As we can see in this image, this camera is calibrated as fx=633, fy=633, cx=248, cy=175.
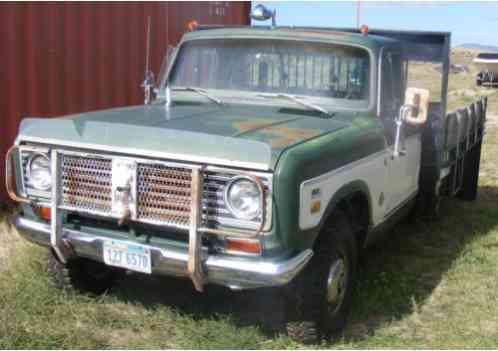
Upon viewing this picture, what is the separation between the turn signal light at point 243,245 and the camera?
3393 millimetres

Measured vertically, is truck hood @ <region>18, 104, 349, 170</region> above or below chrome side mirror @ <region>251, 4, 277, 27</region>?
below

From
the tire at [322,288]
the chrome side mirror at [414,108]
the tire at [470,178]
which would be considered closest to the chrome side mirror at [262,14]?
the chrome side mirror at [414,108]

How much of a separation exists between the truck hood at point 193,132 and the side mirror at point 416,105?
1.64ft

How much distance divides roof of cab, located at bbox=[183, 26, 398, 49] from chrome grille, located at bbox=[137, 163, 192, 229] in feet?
5.98

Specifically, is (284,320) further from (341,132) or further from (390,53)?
(390,53)

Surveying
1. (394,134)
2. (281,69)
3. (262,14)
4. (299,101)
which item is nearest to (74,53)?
(262,14)

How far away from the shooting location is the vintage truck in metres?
3.35

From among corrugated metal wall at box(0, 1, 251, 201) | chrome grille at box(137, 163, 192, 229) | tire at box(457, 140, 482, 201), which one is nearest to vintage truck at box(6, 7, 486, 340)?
chrome grille at box(137, 163, 192, 229)

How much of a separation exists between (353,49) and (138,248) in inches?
87.1

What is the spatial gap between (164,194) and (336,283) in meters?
1.29

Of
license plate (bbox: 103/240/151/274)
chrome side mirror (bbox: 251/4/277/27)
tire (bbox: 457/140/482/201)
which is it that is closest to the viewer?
license plate (bbox: 103/240/151/274)

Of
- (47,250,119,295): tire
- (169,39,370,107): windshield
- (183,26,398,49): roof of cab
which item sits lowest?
(47,250,119,295): tire

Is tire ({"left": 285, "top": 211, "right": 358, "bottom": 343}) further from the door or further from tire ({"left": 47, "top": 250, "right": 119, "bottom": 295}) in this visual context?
tire ({"left": 47, "top": 250, "right": 119, "bottom": 295})

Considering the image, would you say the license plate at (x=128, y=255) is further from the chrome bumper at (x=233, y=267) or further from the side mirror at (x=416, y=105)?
the side mirror at (x=416, y=105)
